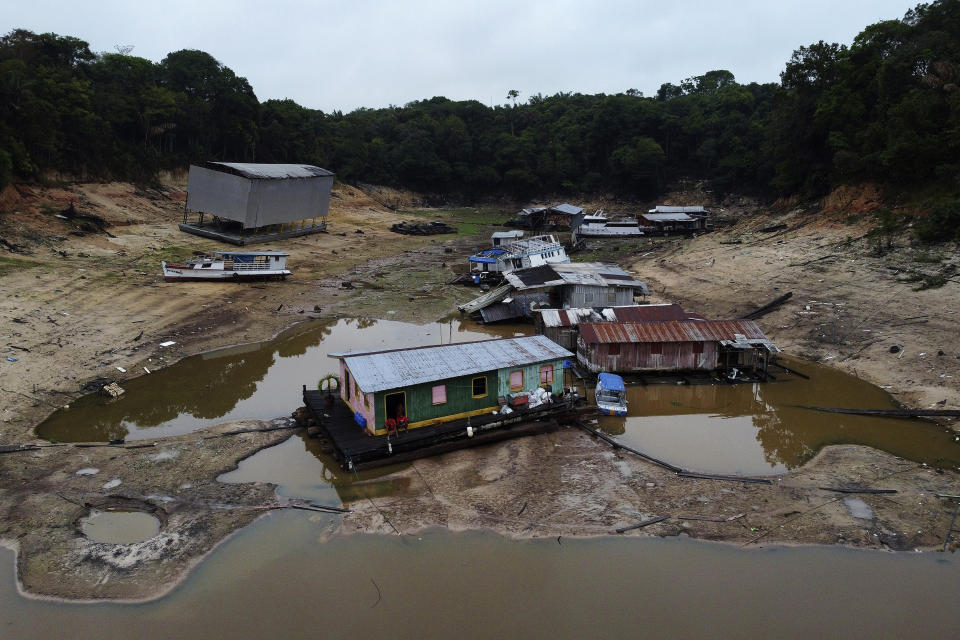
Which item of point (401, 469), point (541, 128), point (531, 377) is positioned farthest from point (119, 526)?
point (541, 128)

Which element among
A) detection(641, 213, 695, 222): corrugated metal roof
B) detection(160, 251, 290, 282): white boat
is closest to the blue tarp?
detection(160, 251, 290, 282): white boat

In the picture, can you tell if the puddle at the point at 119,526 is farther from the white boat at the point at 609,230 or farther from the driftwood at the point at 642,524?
the white boat at the point at 609,230

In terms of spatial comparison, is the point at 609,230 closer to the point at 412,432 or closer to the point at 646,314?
the point at 646,314

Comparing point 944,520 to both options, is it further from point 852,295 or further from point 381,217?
point 381,217

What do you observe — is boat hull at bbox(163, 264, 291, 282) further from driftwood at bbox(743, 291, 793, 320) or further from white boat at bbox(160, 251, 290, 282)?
driftwood at bbox(743, 291, 793, 320)

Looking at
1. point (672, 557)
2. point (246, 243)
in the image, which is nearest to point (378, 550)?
point (672, 557)

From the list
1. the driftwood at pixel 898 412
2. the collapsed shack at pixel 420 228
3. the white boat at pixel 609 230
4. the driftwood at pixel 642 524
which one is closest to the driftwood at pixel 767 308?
the driftwood at pixel 898 412
